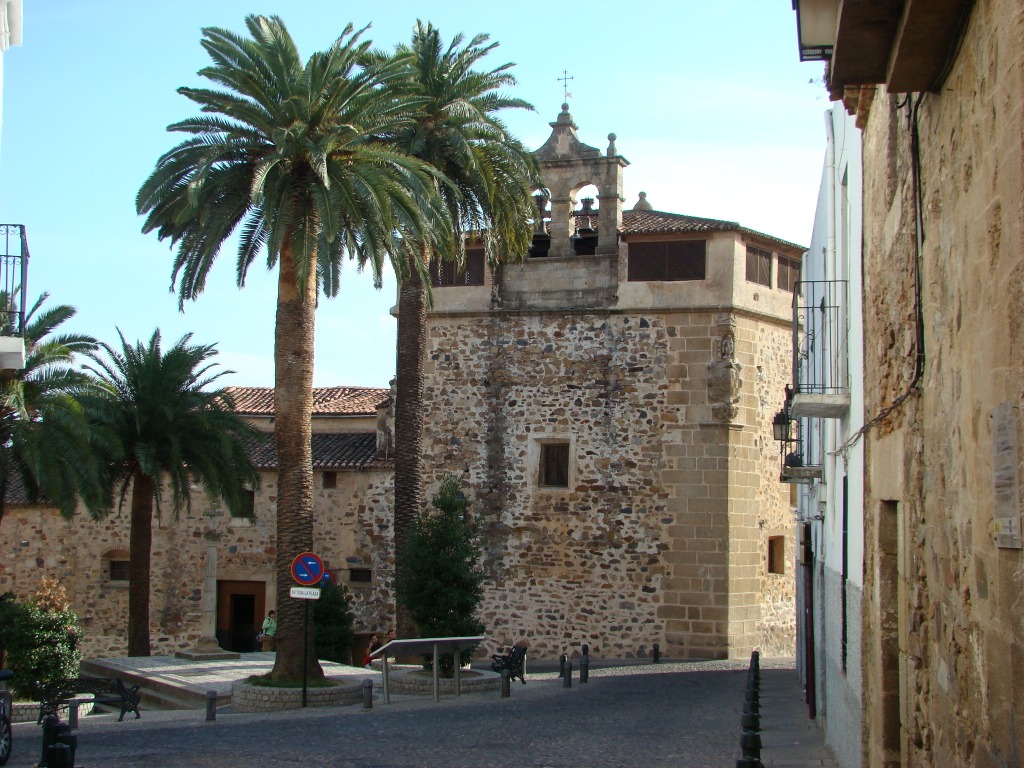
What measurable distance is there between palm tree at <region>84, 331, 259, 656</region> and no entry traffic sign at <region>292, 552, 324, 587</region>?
840 cm

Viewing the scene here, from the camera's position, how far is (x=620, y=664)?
24750mm

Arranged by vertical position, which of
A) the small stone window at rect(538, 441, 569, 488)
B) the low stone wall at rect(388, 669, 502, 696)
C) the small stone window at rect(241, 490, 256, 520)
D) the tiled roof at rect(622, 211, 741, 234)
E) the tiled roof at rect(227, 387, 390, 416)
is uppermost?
the tiled roof at rect(622, 211, 741, 234)

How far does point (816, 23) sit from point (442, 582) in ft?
43.9

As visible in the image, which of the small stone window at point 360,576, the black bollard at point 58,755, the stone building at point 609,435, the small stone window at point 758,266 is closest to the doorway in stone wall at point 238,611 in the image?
the stone building at point 609,435

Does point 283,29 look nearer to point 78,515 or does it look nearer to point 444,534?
point 444,534

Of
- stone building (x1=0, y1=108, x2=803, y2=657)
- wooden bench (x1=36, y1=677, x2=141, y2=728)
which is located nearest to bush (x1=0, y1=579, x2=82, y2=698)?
wooden bench (x1=36, y1=677, x2=141, y2=728)

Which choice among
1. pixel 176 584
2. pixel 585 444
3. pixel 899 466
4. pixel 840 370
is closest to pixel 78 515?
pixel 176 584

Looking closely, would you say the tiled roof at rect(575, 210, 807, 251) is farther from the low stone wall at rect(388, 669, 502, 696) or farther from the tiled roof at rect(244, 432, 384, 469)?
the low stone wall at rect(388, 669, 502, 696)

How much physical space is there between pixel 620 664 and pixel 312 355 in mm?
10500

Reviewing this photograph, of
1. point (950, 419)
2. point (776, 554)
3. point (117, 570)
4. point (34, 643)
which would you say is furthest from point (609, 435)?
point (950, 419)

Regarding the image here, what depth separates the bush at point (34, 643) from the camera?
18203 millimetres

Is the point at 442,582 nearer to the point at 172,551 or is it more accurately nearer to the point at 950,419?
the point at 172,551

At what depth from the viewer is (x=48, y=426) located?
68.3ft

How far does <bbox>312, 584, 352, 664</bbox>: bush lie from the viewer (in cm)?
2516
